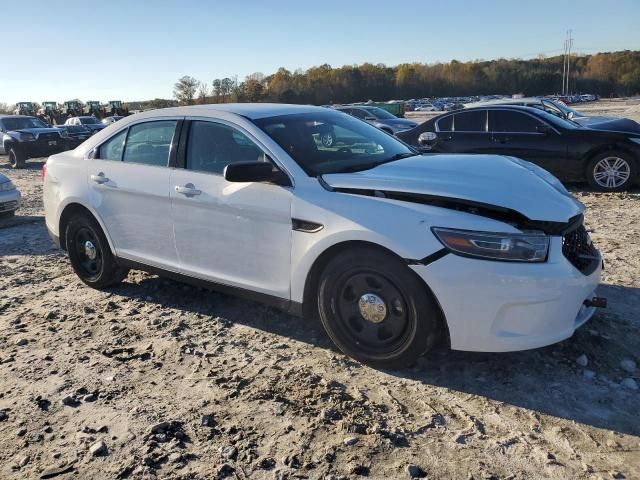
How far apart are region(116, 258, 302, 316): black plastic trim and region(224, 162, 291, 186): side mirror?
2.66ft

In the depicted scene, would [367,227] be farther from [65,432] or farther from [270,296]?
[65,432]

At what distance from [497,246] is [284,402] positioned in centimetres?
150

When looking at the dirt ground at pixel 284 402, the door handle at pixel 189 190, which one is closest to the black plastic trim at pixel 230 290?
the dirt ground at pixel 284 402

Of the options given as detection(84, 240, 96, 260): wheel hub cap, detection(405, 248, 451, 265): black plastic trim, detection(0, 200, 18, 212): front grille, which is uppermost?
detection(405, 248, 451, 265): black plastic trim

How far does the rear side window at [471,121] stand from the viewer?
1016cm

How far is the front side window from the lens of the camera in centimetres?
406

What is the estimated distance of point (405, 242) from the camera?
3191mm

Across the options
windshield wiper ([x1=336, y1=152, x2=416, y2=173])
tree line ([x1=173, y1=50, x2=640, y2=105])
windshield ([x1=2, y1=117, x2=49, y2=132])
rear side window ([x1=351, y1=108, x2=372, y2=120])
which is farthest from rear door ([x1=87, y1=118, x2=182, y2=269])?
tree line ([x1=173, y1=50, x2=640, y2=105])

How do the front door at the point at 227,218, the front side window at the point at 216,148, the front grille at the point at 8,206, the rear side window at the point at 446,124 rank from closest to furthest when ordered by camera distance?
1. the front door at the point at 227,218
2. the front side window at the point at 216,148
3. the front grille at the point at 8,206
4. the rear side window at the point at 446,124

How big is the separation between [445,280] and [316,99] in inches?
4139

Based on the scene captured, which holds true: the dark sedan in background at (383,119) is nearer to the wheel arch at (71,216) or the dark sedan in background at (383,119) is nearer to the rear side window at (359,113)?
the rear side window at (359,113)

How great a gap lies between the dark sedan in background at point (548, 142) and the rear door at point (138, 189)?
4.77 m

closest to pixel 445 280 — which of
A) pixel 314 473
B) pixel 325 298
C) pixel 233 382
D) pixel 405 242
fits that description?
pixel 405 242

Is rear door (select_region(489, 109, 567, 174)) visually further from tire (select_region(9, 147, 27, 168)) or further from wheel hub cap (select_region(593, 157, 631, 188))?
tire (select_region(9, 147, 27, 168))
